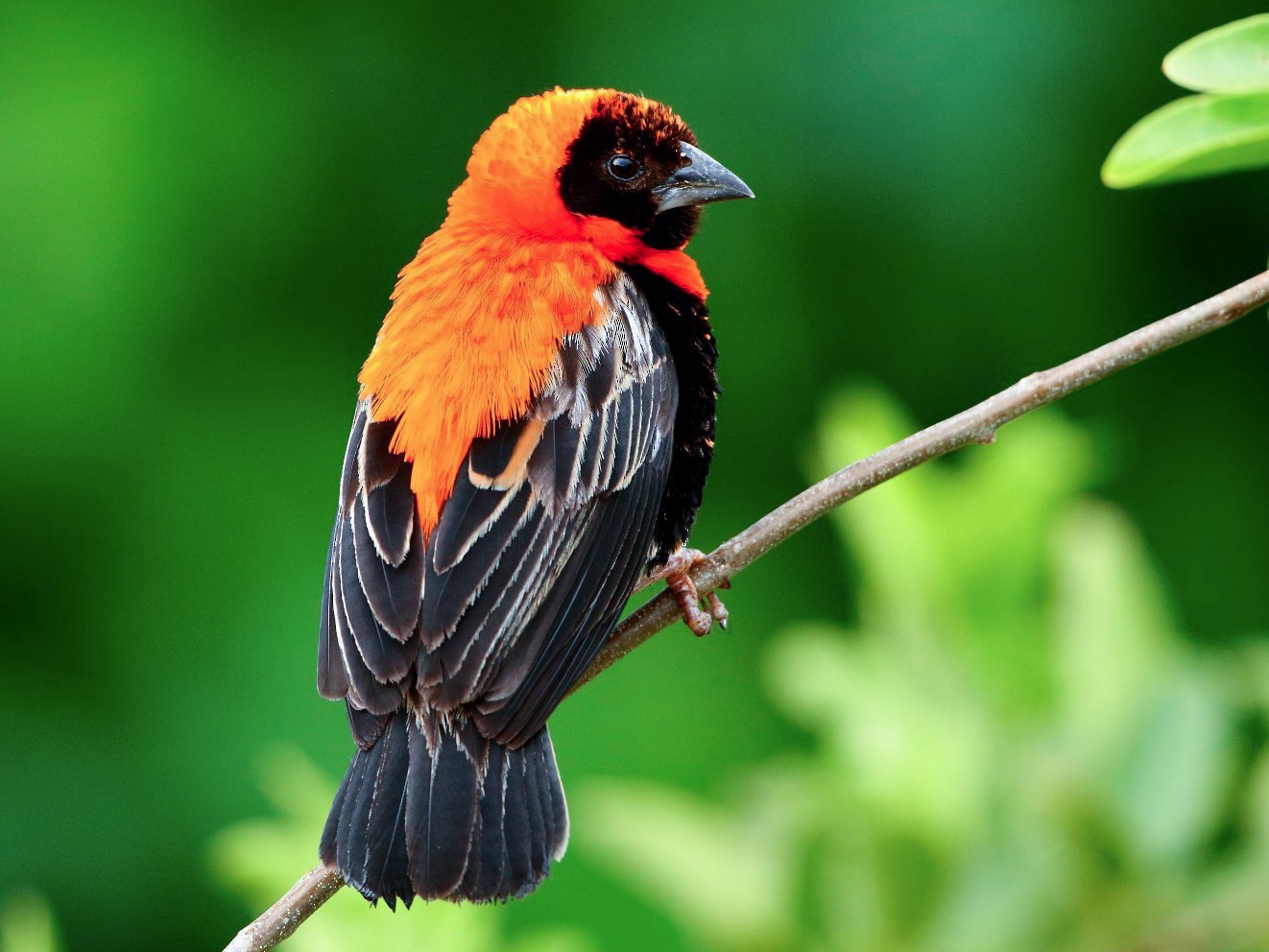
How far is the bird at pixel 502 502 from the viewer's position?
242 centimetres

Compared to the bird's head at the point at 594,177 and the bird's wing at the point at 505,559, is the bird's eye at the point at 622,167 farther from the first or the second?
the bird's wing at the point at 505,559

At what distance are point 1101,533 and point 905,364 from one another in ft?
5.76

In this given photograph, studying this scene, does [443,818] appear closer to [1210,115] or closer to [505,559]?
[505,559]

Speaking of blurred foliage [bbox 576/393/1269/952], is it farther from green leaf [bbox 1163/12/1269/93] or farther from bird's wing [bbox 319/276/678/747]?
green leaf [bbox 1163/12/1269/93]

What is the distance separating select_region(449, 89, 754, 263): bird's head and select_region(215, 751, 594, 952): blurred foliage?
1.19 metres

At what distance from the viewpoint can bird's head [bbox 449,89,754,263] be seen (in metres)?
3.16

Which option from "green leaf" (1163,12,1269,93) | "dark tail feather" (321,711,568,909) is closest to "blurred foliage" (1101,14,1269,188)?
"green leaf" (1163,12,1269,93)

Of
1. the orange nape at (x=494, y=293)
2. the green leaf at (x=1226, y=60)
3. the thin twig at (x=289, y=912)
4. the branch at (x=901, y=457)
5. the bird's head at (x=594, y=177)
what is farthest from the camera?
the bird's head at (x=594, y=177)

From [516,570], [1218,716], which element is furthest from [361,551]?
[1218,716]

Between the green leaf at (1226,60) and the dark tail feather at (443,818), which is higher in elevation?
the green leaf at (1226,60)

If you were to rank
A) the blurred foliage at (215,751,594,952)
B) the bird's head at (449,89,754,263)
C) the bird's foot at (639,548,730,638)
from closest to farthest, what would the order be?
the blurred foliage at (215,751,594,952) < the bird's foot at (639,548,730,638) < the bird's head at (449,89,754,263)

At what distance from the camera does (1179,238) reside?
4.32 m

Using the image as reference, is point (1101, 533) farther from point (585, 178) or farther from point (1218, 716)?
point (585, 178)

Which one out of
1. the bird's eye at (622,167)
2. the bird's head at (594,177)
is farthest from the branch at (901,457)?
the bird's eye at (622,167)
